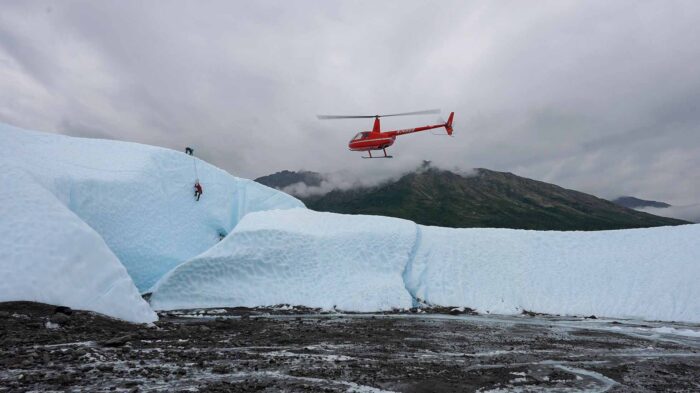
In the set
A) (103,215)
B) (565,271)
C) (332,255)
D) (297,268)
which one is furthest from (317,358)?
(565,271)

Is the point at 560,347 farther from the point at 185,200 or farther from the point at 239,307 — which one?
the point at 185,200

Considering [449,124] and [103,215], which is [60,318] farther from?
[449,124]

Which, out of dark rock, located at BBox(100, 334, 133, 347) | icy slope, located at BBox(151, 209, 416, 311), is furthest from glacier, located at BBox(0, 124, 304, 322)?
icy slope, located at BBox(151, 209, 416, 311)

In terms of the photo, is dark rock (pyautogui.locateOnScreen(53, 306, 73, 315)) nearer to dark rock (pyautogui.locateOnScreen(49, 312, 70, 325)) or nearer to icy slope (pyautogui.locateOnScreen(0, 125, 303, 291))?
dark rock (pyautogui.locateOnScreen(49, 312, 70, 325))

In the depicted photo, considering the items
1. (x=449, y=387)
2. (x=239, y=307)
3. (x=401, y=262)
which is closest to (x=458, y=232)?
(x=401, y=262)

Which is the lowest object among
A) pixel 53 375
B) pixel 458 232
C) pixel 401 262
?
pixel 53 375

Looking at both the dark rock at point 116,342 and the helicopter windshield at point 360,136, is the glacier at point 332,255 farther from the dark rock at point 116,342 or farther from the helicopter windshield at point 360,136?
the dark rock at point 116,342

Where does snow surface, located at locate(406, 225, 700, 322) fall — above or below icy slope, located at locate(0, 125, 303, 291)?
below
